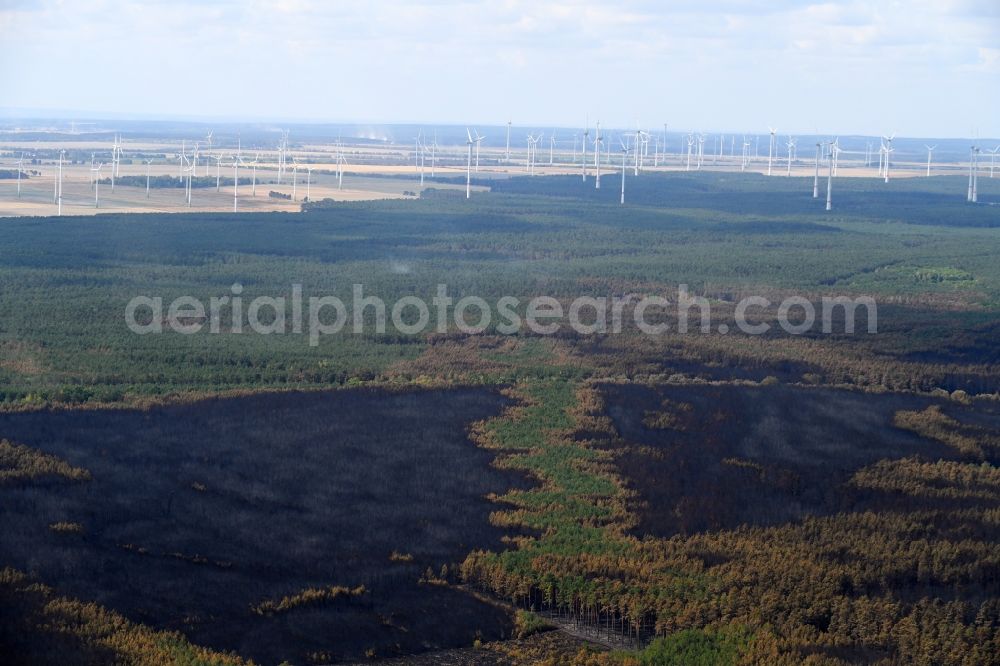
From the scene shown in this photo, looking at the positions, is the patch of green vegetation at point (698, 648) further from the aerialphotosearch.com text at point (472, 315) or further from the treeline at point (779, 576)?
the aerialphotosearch.com text at point (472, 315)

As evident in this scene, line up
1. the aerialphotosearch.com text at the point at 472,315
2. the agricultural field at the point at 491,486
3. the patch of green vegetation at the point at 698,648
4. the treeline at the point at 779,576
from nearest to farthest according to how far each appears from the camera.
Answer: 1. the patch of green vegetation at the point at 698,648
2. the treeline at the point at 779,576
3. the agricultural field at the point at 491,486
4. the aerialphotosearch.com text at the point at 472,315

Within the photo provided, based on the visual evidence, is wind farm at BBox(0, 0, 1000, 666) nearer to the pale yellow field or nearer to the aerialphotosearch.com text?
the aerialphotosearch.com text

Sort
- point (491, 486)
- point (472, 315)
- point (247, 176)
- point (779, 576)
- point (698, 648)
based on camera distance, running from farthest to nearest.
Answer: point (247, 176)
point (472, 315)
point (491, 486)
point (779, 576)
point (698, 648)

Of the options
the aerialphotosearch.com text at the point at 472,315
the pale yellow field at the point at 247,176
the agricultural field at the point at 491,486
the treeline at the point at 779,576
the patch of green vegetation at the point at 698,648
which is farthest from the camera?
the pale yellow field at the point at 247,176

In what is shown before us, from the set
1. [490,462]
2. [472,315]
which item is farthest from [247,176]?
[490,462]

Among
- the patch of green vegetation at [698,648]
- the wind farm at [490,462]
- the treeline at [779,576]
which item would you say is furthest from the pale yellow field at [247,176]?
the patch of green vegetation at [698,648]

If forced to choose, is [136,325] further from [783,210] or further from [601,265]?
[783,210]

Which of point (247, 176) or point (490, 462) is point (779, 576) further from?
point (247, 176)
